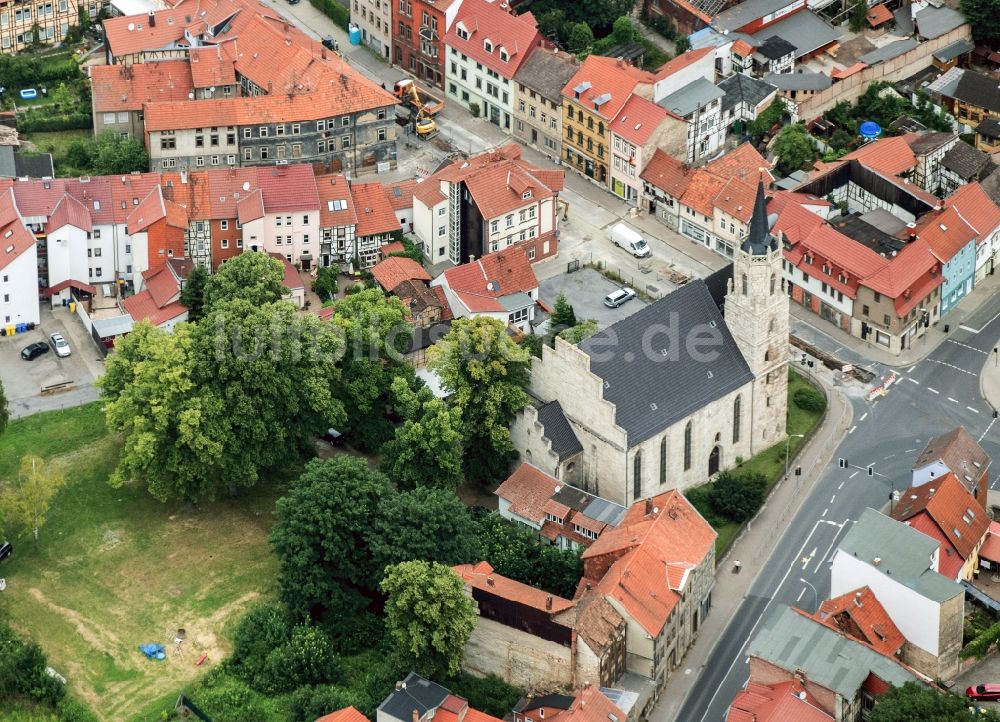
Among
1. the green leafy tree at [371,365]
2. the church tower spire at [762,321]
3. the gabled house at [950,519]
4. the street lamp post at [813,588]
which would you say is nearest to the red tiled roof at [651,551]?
the street lamp post at [813,588]

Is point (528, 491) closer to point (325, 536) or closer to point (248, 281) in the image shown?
point (325, 536)

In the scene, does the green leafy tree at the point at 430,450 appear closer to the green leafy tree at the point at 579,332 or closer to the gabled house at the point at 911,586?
the green leafy tree at the point at 579,332

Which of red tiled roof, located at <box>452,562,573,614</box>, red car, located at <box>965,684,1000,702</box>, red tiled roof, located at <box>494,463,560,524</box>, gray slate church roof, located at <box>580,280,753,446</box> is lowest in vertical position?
red car, located at <box>965,684,1000,702</box>

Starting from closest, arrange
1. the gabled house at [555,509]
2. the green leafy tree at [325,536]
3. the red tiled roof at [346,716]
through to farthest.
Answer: the red tiled roof at [346,716] → the green leafy tree at [325,536] → the gabled house at [555,509]

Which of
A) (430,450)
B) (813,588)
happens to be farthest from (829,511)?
(430,450)

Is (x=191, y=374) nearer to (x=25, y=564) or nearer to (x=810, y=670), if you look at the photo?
(x=25, y=564)

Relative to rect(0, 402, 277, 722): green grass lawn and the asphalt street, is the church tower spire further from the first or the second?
rect(0, 402, 277, 722): green grass lawn

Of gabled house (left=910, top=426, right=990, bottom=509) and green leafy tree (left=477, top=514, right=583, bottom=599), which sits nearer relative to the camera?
green leafy tree (left=477, top=514, right=583, bottom=599)

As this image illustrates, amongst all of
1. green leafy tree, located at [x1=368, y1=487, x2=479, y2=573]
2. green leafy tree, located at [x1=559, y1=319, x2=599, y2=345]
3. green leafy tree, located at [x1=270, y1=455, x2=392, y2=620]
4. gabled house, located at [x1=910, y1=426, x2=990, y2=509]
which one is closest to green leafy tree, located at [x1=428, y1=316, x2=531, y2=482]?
green leafy tree, located at [x1=559, y1=319, x2=599, y2=345]
